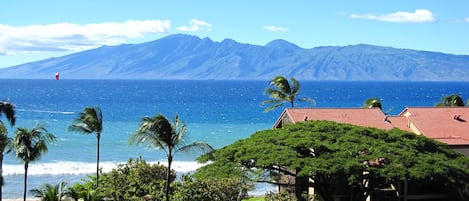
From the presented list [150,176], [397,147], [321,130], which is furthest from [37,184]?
[397,147]

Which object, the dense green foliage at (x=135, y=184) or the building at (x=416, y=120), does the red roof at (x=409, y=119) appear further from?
the dense green foliage at (x=135, y=184)

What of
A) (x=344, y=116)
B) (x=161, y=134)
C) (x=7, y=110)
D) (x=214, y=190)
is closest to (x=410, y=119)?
(x=344, y=116)

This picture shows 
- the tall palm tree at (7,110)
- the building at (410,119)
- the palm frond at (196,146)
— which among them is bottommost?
the palm frond at (196,146)

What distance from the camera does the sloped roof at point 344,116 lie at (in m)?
36.2

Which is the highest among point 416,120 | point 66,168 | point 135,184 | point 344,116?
point 344,116

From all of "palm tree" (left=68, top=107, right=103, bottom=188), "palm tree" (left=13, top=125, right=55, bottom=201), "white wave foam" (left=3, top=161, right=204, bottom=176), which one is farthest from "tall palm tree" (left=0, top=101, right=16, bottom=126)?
"white wave foam" (left=3, top=161, right=204, bottom=176)

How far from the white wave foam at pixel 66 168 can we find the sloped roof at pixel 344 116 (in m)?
23.3

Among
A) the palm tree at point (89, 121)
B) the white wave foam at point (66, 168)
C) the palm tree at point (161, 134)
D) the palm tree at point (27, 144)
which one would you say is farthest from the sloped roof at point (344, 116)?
the white wave foam at point (66, 168)

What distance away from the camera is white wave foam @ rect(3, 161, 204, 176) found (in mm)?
56812

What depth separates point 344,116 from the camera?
36.8 m

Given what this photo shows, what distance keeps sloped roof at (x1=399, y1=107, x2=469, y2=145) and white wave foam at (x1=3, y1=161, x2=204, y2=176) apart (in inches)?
1036

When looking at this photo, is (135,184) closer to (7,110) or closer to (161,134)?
(161,134)

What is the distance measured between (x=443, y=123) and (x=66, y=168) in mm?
36093

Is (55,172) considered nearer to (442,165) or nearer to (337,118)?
(337,118)
